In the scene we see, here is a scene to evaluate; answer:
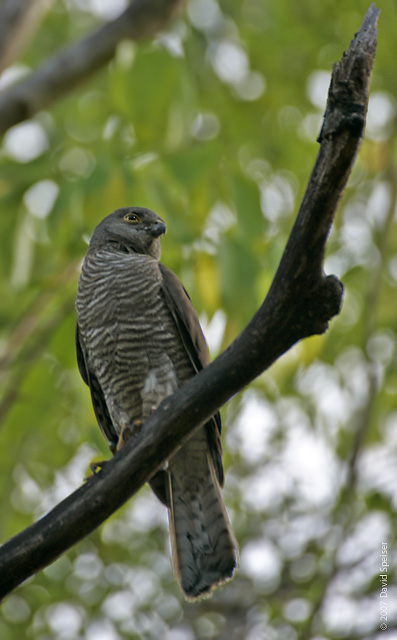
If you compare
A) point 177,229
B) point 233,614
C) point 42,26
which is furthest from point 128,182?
point 42,26

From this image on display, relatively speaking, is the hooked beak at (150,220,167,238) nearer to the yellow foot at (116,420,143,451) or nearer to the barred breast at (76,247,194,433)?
the barred breast at (76,247,194,433)

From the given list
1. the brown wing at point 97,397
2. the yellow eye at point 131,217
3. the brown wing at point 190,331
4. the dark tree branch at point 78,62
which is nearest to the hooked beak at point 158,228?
the yellow eye at point 131,217

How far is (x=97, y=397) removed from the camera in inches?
188

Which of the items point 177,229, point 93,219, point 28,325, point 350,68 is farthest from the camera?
point 28,325

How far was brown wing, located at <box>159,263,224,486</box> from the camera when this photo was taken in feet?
14.1

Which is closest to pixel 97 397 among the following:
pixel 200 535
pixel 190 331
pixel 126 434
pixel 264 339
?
pixel 126 434

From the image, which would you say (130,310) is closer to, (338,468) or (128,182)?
(128,182)

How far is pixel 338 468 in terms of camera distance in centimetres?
592

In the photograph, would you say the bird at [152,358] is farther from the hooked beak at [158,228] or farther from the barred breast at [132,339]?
the hooked beak at [158,228]

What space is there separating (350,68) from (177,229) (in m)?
1.98

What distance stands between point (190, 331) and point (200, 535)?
1101 mm

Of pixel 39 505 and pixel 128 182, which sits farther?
pixel 39 505

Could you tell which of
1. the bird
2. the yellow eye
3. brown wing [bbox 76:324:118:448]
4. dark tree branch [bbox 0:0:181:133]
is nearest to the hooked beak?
the yellow eye

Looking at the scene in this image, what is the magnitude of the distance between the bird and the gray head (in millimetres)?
377
